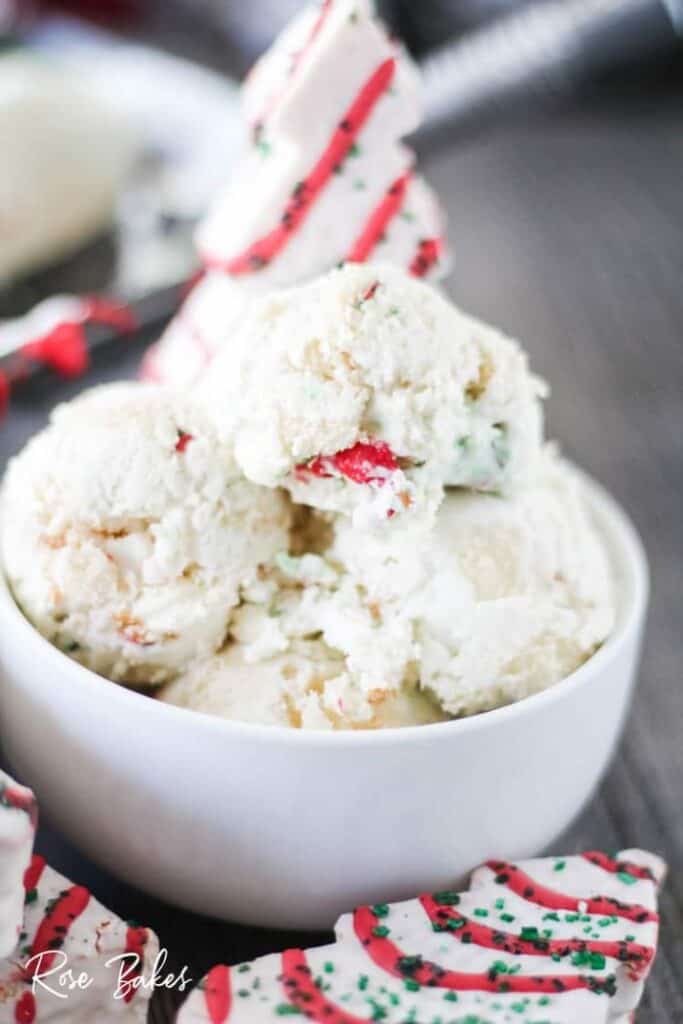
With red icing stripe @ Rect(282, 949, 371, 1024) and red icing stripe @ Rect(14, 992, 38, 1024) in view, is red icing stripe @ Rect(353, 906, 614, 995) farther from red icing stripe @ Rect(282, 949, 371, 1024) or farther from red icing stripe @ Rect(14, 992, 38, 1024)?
red icing stripe @ Rect(14, 992, 38, 1024)

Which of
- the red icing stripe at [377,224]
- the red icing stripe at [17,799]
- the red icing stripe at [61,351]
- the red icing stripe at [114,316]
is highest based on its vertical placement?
the red icing stripe at [377,224]

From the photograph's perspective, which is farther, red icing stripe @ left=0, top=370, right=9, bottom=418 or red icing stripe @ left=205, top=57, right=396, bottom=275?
red icing stripe @ left=0, top=370, right=9, bottom=418

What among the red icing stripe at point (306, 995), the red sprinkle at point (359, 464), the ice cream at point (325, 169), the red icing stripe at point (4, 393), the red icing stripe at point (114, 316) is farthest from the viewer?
the red icing stripe at point (114, 316)

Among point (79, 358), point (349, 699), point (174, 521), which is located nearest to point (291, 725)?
point (349, 699)

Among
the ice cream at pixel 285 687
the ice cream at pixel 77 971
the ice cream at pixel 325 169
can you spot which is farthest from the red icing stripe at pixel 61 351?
the ice cream at pixel 77 971

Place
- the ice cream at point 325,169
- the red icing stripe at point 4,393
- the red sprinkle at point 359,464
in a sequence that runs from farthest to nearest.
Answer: the red icing stripe at point 4,393 → the ice cream at point 325,169 → the red sprinkle at point 359,464

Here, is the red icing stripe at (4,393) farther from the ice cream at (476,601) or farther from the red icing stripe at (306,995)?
the red icing stripe at (306,995)

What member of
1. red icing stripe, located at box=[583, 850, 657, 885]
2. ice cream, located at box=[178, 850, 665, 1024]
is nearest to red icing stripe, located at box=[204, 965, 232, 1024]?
ice cream, located at box=[178, 850, 665, 1024]

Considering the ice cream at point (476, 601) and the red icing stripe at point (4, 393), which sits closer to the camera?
the ice cream at point (476, 601)

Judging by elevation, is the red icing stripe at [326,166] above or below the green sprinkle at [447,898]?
above
